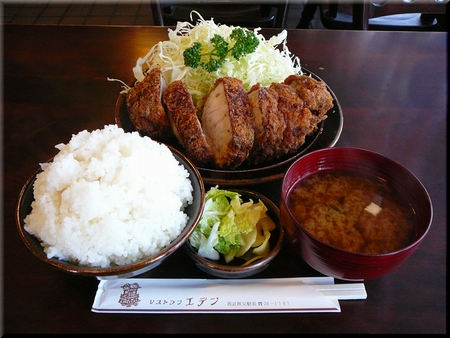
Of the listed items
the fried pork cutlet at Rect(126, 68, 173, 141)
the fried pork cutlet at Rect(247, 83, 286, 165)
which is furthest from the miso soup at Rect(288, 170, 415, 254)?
the fried pork cutlet at Rect(126, 68, 173, 141)

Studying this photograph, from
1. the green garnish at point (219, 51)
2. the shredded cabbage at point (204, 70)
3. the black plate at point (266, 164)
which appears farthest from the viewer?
the shredded cabbage at point (204, 70)

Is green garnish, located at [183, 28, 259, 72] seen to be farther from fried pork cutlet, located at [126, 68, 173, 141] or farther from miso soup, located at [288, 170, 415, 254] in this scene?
miso soup, located at [288, 170, 415, 254]

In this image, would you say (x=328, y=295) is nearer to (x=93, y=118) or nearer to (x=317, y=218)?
(x=317, y=218)

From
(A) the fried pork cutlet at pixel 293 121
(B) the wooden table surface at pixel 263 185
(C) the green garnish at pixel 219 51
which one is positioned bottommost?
(B) the wooden table surface at pixel 263 185

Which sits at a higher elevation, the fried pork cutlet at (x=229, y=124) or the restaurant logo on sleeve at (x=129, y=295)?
the fried pork cutlet at (x=229, y=124)

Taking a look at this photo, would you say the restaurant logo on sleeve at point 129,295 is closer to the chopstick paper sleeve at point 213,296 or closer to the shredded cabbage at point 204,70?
the chopstick paper sleeve at point 213,296

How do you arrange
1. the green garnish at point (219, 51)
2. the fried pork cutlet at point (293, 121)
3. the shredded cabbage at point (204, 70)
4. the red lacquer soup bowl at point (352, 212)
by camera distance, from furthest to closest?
the shredded cabbage at point (204, 70), the green garnish at point (219, 51), the fried pork cutlet at point (293, 121), the red lacquer soup bowl at point (352, 212)

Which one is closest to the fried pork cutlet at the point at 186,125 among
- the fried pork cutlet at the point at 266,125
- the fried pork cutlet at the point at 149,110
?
the fried pork cutlet at the point at 149,110
